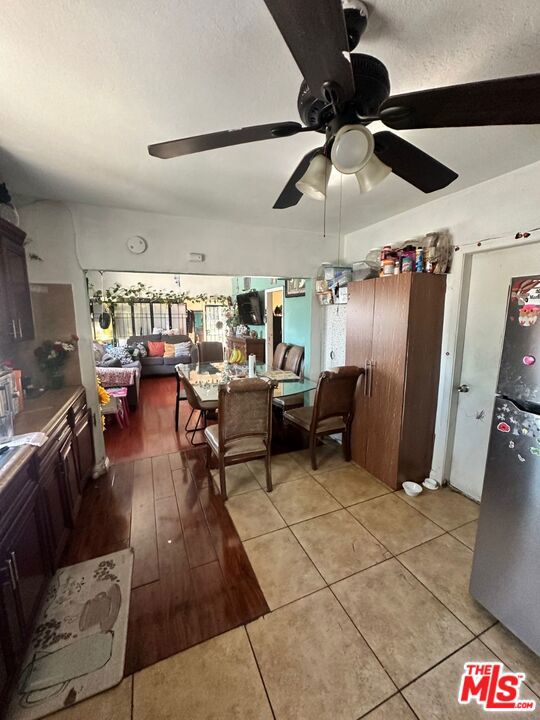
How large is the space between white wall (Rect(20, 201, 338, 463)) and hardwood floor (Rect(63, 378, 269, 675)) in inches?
21.7

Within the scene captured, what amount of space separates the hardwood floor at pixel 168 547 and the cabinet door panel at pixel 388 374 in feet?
4.54

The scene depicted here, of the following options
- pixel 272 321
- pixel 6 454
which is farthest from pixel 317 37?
pixel 272 321

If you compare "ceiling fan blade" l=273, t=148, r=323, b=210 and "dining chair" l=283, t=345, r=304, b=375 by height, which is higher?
"ceiling fan blade" l=273, t=148, r=323, b=210

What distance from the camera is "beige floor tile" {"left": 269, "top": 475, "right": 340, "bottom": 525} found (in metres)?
2.19

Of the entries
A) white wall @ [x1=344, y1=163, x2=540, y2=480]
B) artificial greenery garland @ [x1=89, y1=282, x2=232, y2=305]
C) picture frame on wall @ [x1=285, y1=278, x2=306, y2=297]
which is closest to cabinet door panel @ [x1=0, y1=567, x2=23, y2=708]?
white wall @ [x1=344, y1=163, x2=540, y2=480]

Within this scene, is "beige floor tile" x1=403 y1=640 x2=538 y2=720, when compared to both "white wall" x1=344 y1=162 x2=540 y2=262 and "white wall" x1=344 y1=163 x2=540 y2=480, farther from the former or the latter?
"white wall" x1=344 y1=162 x2=540 y2=262

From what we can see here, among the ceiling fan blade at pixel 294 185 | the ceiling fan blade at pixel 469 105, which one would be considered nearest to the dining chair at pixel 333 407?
the ceiling fan blade at pixel 294 185

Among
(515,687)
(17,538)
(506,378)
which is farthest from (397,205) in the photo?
(17,538)

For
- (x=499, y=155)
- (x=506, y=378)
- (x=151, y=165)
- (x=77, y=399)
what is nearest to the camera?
(x=506, y=378)

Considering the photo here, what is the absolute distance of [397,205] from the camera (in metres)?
2.50

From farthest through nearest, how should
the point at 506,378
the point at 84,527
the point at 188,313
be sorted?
the point at 188,313 → the point at 84,527 → the point at 506,378

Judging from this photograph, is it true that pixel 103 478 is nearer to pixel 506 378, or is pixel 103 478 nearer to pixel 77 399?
pixel 77 399

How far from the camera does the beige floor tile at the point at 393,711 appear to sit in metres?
1.10

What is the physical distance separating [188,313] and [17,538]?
728cm
